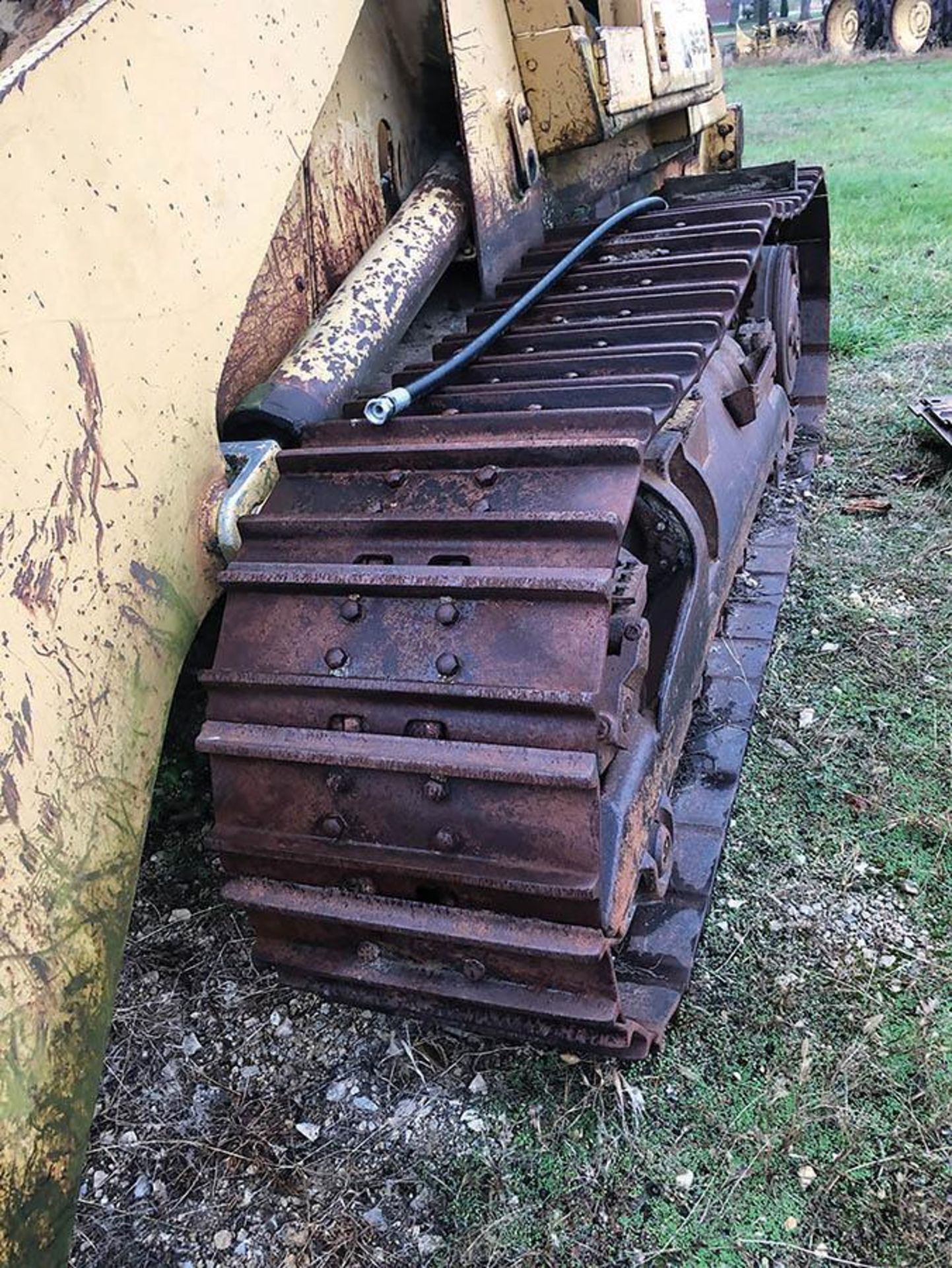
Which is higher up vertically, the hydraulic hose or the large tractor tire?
the hydraulic hose

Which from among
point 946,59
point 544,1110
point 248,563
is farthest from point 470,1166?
point 946,59

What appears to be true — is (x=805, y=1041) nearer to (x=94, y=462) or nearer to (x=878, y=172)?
(x=94, y=462)

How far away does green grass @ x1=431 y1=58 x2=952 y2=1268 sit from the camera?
1759 mm

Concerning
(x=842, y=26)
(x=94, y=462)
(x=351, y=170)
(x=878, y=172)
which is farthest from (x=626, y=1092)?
(x=842, y=26)

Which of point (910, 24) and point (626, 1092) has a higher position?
point (626, 1092)

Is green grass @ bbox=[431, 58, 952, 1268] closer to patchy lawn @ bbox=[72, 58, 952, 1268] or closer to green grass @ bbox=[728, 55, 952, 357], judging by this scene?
patchy lawn @ bbox=[72, 58, 952, 1268]

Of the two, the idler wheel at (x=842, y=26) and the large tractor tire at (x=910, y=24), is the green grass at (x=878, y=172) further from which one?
the idler wheel at (x=842, y=26)

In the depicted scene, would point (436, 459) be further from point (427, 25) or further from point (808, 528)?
point (808, 528)

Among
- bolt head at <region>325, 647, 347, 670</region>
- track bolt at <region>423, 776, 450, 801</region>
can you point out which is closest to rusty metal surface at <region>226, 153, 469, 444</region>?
bolt head at <region>325, 647, 347, 670</region>

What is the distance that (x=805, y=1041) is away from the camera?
2.02 metres

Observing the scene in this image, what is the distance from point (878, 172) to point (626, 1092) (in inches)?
374

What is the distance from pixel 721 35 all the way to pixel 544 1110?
32.4 metres

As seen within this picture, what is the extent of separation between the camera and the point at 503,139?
275cm

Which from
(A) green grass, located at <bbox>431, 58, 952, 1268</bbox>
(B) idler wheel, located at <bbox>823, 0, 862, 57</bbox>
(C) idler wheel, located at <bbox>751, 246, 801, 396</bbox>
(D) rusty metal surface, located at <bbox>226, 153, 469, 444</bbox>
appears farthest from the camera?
(B) idler wheel, located at <bbox>823, 0, 862, 57</bbox>
